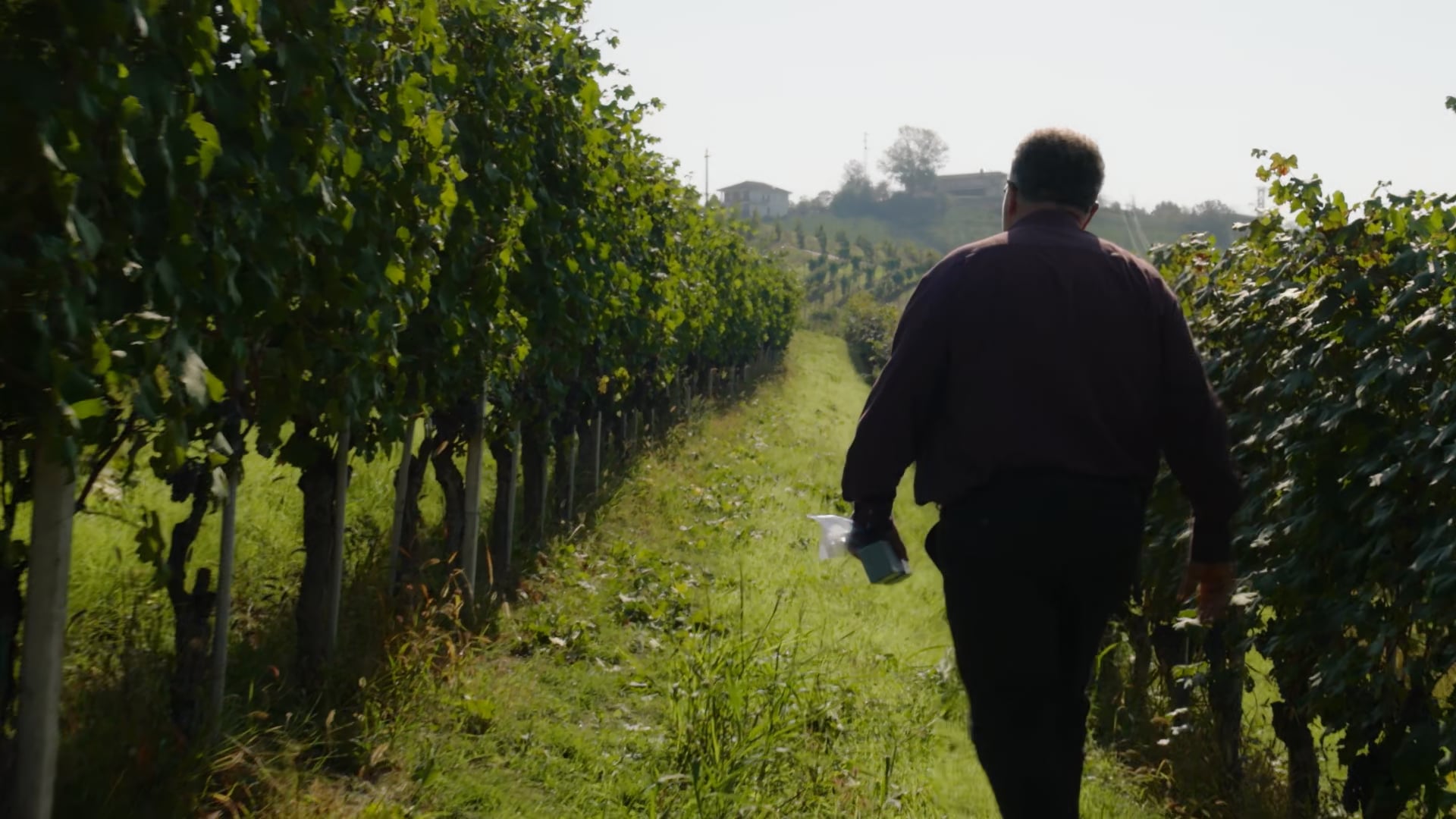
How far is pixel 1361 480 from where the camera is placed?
4.29m

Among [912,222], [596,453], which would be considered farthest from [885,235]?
[596,453]

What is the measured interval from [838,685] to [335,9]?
13.5 feet

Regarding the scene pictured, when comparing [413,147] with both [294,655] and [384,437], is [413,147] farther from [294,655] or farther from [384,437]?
[294,655]

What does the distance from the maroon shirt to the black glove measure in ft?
→ 0.11

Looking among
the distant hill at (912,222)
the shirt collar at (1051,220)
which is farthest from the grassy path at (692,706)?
the distant hill at (912,222)

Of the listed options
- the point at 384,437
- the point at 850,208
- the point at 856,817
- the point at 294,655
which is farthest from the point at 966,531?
the point at 850,208

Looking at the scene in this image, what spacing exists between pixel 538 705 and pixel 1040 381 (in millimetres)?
3721

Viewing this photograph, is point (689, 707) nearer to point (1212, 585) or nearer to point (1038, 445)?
point (1212, 585)

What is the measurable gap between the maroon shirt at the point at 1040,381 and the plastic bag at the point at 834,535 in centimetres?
15

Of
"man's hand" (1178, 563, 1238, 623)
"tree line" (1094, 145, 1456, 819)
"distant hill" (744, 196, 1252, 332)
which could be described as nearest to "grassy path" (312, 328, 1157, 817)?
"tree line" (1094, 145, 1456, 819)

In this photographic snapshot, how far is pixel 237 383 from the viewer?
420 cm

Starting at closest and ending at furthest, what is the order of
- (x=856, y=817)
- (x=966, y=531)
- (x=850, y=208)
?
(x=966, y=531)
(x=856, y=817)
(x=850, y=208)

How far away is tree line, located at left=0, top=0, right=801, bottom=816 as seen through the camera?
110 inches

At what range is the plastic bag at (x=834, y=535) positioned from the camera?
10.9ft
